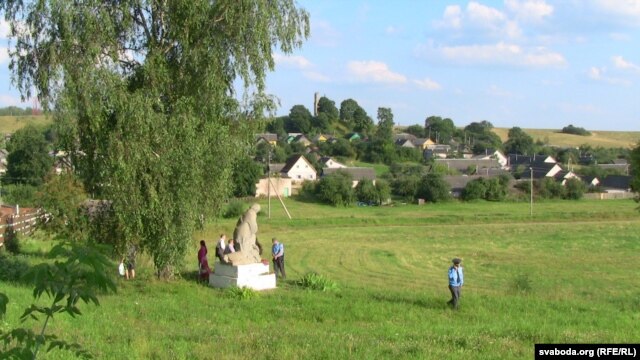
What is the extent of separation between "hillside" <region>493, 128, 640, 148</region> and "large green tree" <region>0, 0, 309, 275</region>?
158 meters

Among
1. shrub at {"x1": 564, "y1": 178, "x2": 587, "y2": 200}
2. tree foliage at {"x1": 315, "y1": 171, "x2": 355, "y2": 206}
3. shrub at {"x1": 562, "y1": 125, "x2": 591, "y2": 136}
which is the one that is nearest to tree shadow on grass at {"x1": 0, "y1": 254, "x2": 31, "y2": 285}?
tree foliage at {"x1": 315, "y1": 171, "x2": 355, "y2": 206}

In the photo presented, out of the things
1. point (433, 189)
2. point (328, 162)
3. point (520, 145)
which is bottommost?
point (433, 189)

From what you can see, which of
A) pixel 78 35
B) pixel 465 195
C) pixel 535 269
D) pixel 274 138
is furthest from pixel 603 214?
pixel 274 138

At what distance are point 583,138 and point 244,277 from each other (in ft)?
584

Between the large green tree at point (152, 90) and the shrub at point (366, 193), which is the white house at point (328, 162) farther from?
the large green tree at point (152, 90)

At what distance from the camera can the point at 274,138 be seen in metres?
128

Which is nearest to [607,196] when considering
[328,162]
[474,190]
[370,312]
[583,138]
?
[474,190]

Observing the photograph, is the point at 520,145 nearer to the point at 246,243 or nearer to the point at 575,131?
the point at 575,131

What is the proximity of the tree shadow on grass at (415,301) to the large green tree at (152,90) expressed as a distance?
5.29 meters

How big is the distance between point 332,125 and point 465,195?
84500 millimetres

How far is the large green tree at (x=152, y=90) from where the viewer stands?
15.5 m

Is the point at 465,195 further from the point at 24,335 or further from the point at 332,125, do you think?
the point at 332,125

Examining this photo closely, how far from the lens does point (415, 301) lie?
48.4 ft

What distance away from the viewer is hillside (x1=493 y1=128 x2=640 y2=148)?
543ft
